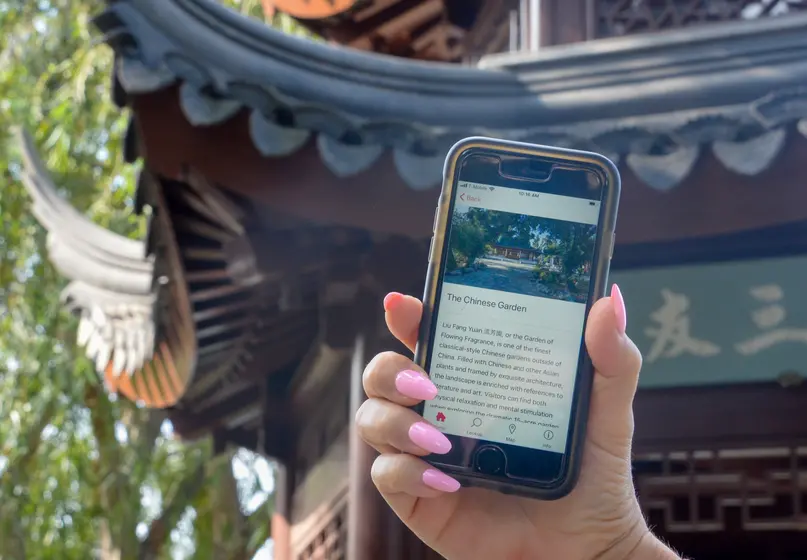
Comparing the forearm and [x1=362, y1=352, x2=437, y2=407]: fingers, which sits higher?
[x1=362, y1=352, x2=437, y2=407]: fingers

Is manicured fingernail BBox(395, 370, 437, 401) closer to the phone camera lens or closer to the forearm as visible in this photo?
the phone camera lens

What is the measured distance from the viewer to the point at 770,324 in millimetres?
2939

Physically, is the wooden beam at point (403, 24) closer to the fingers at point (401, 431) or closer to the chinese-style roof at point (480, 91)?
the chinese-style roof at point (480, 91)

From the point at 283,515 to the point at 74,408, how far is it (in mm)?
3357

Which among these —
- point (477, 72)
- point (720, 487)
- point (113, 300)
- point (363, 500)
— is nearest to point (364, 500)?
point (363, 500)

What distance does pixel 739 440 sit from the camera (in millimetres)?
3094

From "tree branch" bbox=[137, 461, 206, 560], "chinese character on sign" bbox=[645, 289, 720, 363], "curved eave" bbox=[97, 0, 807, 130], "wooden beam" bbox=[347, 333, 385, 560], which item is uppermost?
"curved eave" bbox=[97, 0, 807, 130]

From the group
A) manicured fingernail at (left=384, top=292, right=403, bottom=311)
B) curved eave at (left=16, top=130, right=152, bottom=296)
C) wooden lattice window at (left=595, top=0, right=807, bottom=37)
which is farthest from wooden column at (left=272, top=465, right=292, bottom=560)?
manicured fingernail at (left=384, top=292, right=403, bottom=311)

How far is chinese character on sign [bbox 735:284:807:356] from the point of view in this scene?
2928 millimetres

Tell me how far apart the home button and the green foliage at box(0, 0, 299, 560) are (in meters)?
6.21

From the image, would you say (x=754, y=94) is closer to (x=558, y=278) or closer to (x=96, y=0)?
(x=558, y=278)

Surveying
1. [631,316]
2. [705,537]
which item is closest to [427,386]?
[631,316]

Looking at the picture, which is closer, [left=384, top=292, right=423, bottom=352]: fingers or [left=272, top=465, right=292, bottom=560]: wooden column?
[left=384, top=292, right=423, bottom=352]: fingers

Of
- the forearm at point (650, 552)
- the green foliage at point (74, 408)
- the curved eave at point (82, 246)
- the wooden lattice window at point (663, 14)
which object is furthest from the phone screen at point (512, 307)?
the green foliage at point (74, 408)
